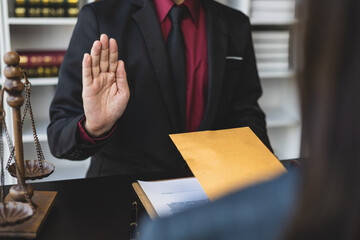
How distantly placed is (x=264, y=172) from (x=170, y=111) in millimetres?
630

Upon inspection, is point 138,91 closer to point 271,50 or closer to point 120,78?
point 120,78

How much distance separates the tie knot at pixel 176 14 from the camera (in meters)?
1.44

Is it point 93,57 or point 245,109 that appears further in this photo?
point 245,109

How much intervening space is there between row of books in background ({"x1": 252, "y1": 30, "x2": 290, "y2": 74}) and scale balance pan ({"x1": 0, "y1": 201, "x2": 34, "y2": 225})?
202 cm

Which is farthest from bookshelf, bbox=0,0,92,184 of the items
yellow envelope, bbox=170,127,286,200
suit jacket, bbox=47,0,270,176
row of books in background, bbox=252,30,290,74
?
yellow envelope, bbox=170,127,286,200

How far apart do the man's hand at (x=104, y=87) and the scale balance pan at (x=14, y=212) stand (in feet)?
1.22

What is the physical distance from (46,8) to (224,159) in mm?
1737

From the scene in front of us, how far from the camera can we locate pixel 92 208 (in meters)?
0.92

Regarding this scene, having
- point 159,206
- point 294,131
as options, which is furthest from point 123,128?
point 294,131

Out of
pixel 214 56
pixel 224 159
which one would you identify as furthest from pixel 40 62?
pixel 224 159

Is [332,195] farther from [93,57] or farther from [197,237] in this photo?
[93,57]

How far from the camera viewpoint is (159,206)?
2.77ft

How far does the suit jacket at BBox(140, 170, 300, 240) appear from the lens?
1.17 ft

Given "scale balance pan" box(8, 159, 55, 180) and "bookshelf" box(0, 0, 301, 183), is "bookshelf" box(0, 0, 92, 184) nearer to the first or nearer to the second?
"bookshelf" box(0, 0, 301, 183)
